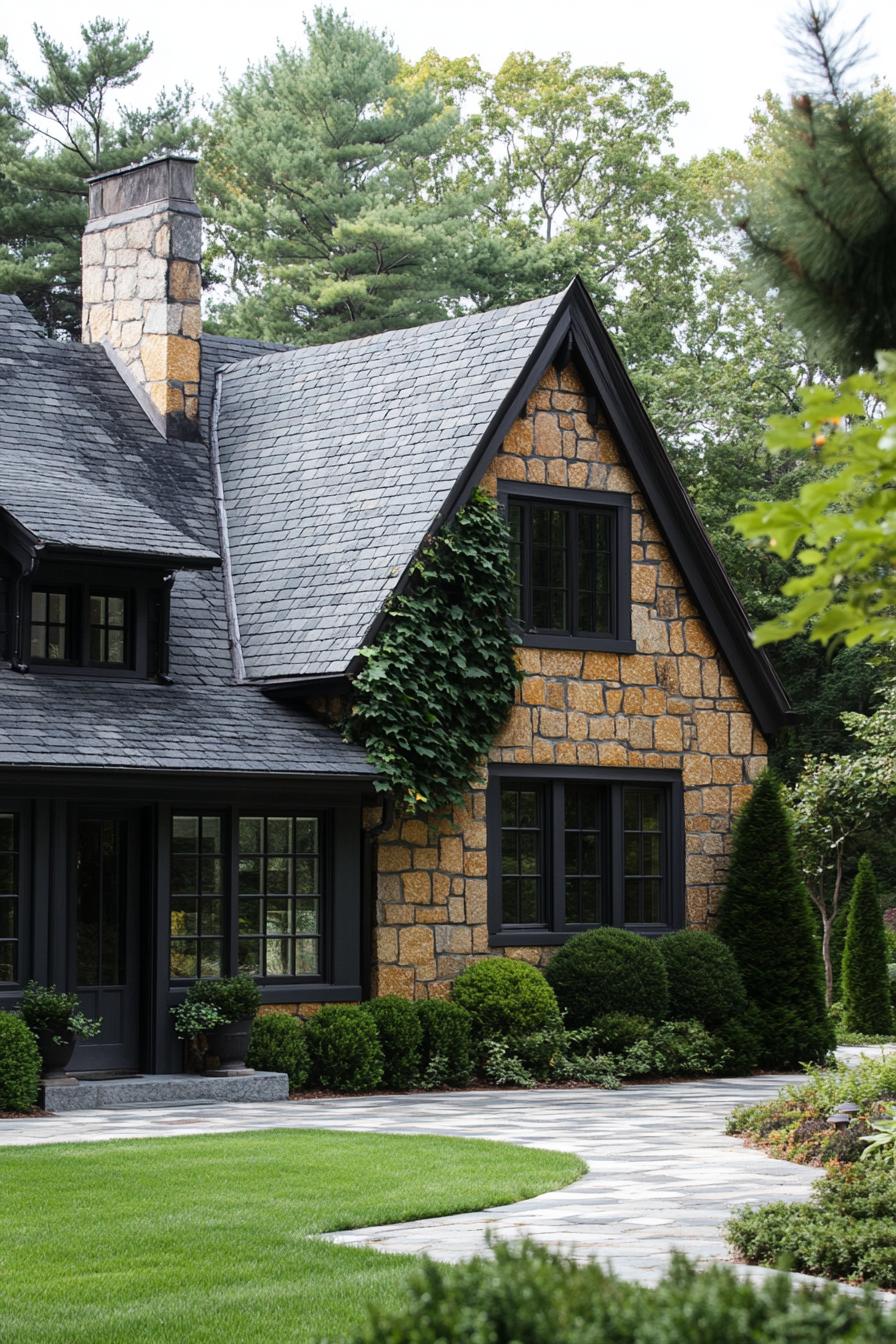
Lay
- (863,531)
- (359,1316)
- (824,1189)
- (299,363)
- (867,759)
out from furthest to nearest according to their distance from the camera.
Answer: (867,759) → (299,363) → (824,1189) → (359,1316) → (863,531)

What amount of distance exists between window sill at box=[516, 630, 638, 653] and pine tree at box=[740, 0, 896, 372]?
37.1 feet

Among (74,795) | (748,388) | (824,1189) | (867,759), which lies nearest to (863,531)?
(824,1189)

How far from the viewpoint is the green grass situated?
679 centimetres

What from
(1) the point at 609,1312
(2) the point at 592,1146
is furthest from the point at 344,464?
(1) the point at 609,1312

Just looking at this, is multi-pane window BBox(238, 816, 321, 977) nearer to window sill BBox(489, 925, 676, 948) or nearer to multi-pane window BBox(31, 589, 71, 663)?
window sill BBox(489, 925, 676, 948)

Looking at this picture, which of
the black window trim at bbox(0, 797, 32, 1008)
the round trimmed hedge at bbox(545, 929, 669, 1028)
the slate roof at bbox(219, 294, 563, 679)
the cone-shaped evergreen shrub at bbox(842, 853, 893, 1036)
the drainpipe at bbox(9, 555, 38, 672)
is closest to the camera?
the black window trim at bbox(0, 797, 32, 1008)

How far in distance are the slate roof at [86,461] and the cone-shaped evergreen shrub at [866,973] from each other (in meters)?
9.71

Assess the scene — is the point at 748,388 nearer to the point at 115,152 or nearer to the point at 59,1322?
the point at 115,152

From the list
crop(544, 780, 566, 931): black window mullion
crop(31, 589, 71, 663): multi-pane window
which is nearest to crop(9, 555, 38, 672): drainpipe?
crop(31, 589, 71, 663): multi-pane window

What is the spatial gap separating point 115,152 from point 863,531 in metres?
31.0

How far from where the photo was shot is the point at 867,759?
2486cm

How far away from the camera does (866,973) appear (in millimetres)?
23641

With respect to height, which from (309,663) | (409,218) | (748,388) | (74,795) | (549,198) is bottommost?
(74,795)

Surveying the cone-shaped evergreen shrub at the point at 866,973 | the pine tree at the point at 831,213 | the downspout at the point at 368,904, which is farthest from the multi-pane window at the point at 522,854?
the pine tree at the point at 831,213
